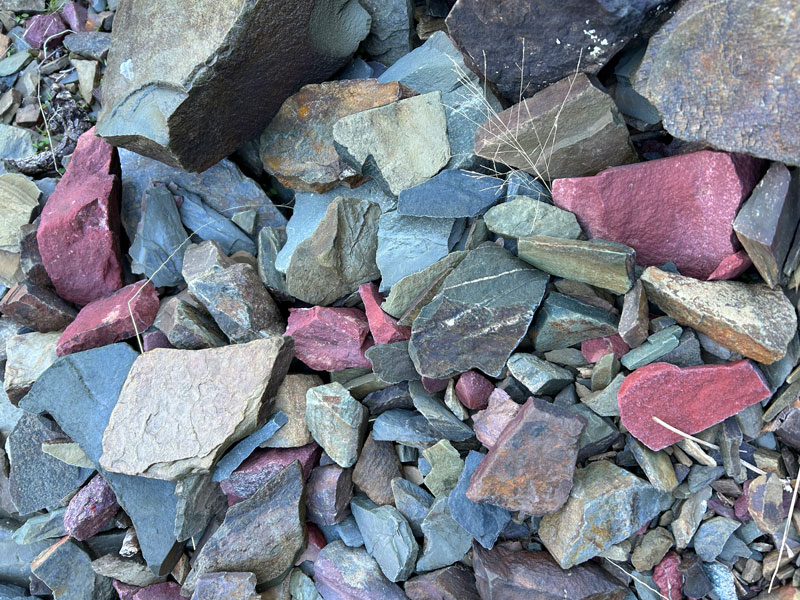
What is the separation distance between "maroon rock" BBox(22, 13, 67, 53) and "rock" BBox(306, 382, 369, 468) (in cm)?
270

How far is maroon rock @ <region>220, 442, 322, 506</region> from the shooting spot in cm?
231

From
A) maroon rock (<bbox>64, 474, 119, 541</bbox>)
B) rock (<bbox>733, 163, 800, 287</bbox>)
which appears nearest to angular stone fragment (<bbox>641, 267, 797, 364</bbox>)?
rock (<bbox>733, 163, 800, 287</bbox>)

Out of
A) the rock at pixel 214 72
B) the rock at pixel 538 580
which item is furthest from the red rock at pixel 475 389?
the rock at pixel 214 72

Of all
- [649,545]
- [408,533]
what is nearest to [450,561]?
[408,533]

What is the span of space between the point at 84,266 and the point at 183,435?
1024 millimetres

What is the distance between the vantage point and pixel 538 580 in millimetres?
1952

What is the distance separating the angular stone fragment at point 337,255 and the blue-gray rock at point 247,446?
488 mm

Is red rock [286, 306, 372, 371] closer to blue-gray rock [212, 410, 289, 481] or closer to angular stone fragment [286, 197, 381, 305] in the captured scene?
angular stone fragment [286, 197, 381, 305]

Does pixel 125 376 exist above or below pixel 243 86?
below

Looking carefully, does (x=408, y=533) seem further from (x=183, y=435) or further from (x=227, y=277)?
(x=227, y=277)

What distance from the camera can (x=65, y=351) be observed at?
261cm

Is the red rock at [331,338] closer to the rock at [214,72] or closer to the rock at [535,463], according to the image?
the rock at [535,463]

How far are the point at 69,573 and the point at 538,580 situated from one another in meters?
1.93

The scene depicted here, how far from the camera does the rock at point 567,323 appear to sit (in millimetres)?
1937
